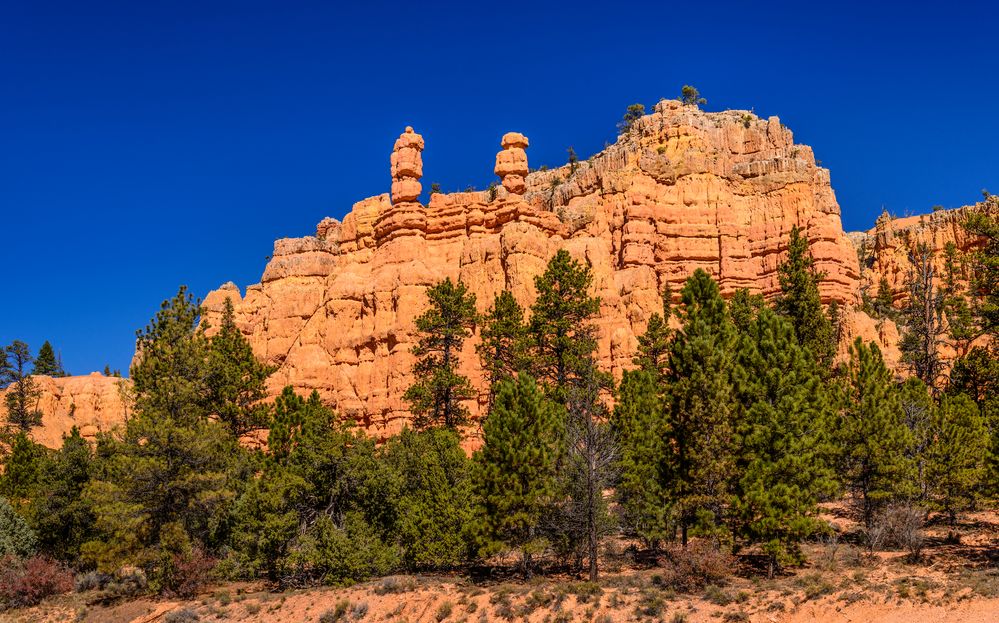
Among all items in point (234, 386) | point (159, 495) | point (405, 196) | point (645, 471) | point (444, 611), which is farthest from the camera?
point (405, 196)

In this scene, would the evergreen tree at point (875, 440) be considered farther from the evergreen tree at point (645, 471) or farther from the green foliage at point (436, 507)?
the green foliage at point (436, 507)

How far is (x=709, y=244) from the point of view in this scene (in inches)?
2306

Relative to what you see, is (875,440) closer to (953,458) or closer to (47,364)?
(953,458)

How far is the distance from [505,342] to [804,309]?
18794mm

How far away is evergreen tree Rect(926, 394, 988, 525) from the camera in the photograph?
30.6 meters

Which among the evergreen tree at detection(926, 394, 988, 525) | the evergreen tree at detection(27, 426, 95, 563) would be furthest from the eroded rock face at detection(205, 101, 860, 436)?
the evergreen tree at detection(926, 394, 988, 525)

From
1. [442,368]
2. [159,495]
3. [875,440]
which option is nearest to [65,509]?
[159,495]

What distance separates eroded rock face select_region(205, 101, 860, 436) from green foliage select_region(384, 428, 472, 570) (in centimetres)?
1775

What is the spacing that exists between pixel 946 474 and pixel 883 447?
3.33 m

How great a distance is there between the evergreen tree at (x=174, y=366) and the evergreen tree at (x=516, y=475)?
48.0 ft

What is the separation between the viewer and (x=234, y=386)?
137 feet

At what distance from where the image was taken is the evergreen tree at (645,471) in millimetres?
31078

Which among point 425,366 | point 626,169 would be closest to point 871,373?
point 425,366

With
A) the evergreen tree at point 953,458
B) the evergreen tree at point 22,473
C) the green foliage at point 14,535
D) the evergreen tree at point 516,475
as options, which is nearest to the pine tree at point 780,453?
the evergreen tree at point 953,458
